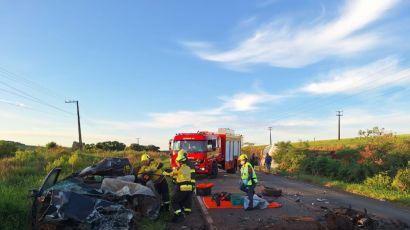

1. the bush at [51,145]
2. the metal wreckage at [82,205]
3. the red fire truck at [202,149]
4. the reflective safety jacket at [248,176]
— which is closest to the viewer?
the metal wreckage at [82,205]

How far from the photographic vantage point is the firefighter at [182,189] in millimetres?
11594

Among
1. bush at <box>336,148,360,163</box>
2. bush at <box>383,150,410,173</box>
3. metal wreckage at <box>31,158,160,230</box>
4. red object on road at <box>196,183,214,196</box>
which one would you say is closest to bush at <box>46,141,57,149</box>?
bush at <box>336,148,360,163</box>

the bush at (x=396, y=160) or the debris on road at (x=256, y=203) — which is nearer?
the debris on road at (x=256, y=203)

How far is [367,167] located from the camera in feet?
107

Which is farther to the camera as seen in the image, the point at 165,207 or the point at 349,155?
the point at 349,155

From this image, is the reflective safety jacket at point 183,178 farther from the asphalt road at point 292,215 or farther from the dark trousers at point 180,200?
the asphalt road at point 292,215

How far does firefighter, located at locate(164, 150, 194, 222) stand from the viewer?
1159cm

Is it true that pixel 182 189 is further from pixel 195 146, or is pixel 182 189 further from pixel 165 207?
pixel 195 146

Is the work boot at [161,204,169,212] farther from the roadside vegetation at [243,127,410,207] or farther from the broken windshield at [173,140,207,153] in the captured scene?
the broken windshield at [173,140,207,153]

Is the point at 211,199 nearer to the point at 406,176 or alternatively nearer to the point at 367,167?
the point at 406,176

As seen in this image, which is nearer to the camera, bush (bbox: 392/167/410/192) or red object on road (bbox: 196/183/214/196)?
red object on road (bbox: 196/183/214/196)

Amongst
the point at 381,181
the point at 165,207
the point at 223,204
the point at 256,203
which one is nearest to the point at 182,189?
the point at 165,207

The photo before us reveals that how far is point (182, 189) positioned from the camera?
1162 cm

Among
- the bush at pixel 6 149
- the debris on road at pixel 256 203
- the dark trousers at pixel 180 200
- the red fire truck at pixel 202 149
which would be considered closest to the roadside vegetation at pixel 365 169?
the red fire truck at pixel 202 149
